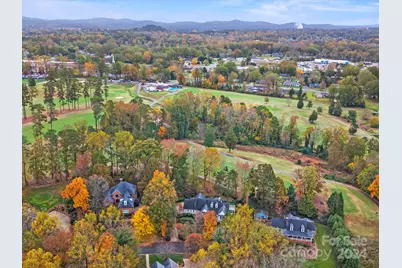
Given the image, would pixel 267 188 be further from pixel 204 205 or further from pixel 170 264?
pixel 170 264

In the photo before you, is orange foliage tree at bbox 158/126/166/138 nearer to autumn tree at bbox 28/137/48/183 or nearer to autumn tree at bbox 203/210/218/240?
autumn tree at bbox 28/137/48/183

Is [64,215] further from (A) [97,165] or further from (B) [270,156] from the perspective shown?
(B) [270,156]

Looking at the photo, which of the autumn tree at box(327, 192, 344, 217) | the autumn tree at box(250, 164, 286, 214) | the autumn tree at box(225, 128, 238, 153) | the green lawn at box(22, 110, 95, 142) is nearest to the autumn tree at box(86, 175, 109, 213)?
the autumn tree at box(250, 164, 286, 214)

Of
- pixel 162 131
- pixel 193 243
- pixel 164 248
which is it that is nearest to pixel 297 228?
pixel 193 243

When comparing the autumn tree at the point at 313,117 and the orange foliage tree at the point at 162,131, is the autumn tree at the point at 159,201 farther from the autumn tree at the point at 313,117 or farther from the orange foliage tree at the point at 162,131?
the autumn tree at the point at 313,117

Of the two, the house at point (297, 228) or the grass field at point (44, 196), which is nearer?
the house at point (297, 228)

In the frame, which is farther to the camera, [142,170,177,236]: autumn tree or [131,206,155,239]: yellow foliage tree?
Result: [142,170,177,236]: autumn tree

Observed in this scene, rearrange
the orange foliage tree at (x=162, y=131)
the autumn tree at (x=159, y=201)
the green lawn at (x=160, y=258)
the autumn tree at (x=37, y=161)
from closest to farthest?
the green lawn at (x=160, y=258)
the autumn tree at (x=159, y=201)
the autumn tree at (x=37, y=161)
the orange foliage tree at (x=162, y=131)

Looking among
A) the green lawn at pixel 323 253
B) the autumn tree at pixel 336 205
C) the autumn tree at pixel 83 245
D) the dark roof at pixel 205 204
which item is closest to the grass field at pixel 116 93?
the dark roof at pixel 205 204
